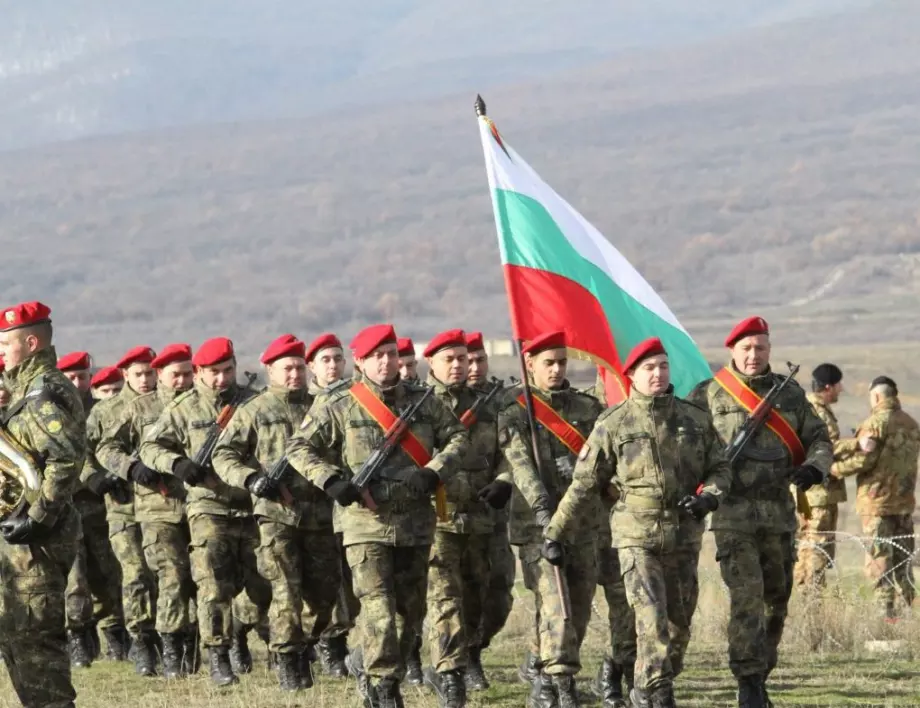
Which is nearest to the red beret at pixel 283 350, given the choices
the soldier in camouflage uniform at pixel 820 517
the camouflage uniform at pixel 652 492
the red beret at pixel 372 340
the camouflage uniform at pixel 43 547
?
the red beret at pixel 372 340

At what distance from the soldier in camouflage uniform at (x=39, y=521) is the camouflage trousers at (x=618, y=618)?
10.9 ft

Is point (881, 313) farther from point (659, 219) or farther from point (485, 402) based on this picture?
point (485, 402)

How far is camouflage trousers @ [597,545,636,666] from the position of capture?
510 inches

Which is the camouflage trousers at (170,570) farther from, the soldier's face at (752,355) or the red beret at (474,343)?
the soldier's face at (752,355)

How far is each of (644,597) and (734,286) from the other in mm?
107041

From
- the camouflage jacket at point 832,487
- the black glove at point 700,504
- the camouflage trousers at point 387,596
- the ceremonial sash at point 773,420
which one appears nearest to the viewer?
the black glove at point 700,504

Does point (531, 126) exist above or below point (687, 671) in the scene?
above

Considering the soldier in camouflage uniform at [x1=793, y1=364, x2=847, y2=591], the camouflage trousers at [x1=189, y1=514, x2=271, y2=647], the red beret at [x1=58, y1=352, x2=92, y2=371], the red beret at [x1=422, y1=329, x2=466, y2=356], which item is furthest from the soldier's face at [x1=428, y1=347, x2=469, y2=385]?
the soldier in camouflage uniform at [x1=793, y1=364, x2=847, y2=591]

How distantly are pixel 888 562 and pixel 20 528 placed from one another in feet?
30.3

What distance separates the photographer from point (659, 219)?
438 ft

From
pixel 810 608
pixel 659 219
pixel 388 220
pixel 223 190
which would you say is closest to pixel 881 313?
pixel 659 219

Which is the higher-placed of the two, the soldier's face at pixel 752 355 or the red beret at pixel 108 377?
the red beret at pixel 108 377

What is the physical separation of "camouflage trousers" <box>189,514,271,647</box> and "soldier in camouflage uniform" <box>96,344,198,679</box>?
272 mm

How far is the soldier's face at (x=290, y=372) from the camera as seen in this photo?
1412 centimetres
